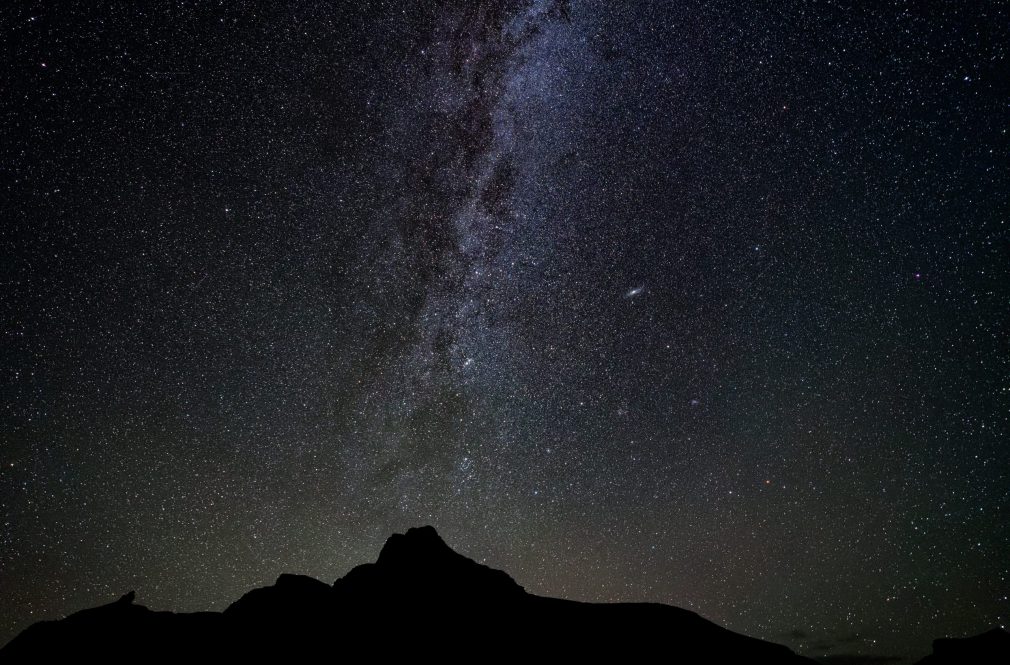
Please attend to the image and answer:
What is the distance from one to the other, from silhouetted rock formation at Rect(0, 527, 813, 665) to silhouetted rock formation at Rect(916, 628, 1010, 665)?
438cm

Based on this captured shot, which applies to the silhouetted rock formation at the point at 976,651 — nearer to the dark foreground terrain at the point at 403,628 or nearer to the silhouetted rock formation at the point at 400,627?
the dark foreground terrain at the point at 403,628

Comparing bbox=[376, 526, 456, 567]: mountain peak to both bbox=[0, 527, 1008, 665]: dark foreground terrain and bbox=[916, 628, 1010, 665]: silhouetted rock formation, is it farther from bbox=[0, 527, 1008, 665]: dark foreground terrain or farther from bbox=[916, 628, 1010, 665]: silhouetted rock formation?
bbox=[916, 628, 1010, 665]: silhouetted rock formation

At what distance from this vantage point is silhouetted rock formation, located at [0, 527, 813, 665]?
44.2 ft

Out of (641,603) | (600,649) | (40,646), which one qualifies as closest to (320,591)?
(40,646)

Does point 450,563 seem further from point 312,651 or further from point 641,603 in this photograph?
point 641,603

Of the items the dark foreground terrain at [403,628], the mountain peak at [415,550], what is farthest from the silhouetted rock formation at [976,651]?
the mountain peak at [415,550]

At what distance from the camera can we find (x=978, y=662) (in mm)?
14367

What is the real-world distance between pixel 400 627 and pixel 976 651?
16684 mm

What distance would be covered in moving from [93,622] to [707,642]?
57.1 ft

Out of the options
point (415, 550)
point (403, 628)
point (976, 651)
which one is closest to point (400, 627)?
point (403, 628)

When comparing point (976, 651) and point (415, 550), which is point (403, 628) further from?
point (976, 651)

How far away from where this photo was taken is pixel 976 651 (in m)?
14.8

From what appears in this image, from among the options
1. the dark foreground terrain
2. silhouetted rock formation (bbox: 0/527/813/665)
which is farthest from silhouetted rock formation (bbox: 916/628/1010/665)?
silhouetted rock formation (bbox: 0/527/813/665)

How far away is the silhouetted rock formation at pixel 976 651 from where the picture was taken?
567 inches
